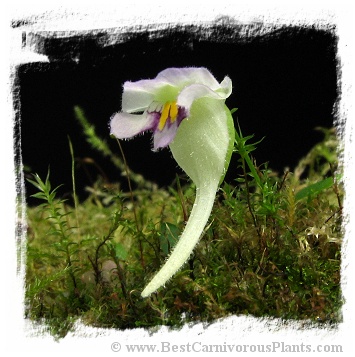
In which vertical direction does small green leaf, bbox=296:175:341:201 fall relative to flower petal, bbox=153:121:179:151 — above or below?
below

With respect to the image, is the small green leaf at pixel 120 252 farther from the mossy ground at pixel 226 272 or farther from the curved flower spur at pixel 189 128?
the curved flower spur at pixel 189 128

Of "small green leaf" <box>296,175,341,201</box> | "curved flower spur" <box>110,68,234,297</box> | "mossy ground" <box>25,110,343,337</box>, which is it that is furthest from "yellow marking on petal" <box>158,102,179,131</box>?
"small green leaf" <box>296,175,341,201</box>

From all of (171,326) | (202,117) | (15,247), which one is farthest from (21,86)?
(171,326)

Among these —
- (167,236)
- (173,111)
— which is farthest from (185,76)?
(167,236)

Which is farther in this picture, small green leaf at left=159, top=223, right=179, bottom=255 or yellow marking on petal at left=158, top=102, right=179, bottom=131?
small green leaf at left=159, top=223, right=179, bottom=255

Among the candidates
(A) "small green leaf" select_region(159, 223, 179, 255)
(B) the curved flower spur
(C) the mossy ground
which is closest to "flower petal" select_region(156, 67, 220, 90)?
(B) the curved flower spur

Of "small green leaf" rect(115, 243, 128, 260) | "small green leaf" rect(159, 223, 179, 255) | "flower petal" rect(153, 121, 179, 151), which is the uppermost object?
"flower petal" rect(153, 121, 179, 151)

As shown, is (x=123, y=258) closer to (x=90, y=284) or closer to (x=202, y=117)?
(x=90, y=284)

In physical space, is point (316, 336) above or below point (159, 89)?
below

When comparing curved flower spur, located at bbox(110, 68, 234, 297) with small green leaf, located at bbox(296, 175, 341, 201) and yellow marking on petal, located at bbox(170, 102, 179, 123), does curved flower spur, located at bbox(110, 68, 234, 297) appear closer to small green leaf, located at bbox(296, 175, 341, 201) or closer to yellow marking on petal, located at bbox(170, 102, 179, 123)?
yellow marking on petal, located at bbox(170, 102, 179, 123)

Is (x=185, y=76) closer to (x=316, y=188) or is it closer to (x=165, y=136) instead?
(x=165, y=136)
